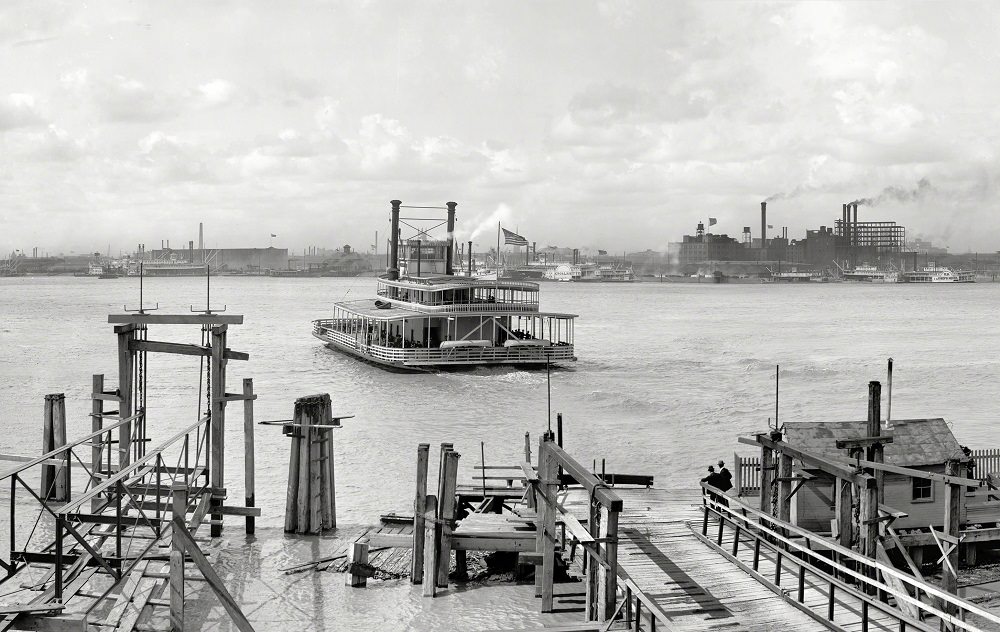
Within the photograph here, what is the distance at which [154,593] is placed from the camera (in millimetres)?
12078

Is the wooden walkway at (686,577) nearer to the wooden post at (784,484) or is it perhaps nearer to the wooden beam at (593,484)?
the wooden beam at (593,484)

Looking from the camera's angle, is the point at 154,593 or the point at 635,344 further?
the point at 635,344

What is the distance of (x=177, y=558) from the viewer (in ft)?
32.0

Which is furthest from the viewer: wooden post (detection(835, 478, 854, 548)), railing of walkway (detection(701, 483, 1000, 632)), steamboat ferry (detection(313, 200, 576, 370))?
steamboat ferry (detection(313, 200, 576, 370))

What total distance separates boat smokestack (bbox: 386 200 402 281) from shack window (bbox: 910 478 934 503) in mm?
45844

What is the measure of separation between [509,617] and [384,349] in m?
33.5

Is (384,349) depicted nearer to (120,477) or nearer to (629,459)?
(629,459)

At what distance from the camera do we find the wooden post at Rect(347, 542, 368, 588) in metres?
13.6

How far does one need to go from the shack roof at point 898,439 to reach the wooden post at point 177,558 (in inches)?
382

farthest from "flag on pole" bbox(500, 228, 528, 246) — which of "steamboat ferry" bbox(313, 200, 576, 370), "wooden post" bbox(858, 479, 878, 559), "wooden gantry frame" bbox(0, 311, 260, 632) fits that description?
"wooden post" bbox(858, 479, 878, 559)

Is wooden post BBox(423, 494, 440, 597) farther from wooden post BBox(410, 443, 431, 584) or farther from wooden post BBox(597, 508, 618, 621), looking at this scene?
wooden post BBox(597, 508, 618, 621)

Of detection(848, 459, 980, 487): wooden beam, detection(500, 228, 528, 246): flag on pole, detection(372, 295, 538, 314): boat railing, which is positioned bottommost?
detection(848, 459, 980, 487): wooden beam

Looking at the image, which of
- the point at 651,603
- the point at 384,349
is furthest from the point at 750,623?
the point at 384,349

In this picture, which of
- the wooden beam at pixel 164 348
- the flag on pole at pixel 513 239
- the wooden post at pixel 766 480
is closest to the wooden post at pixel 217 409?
the wooden beam at pixel 164 348
